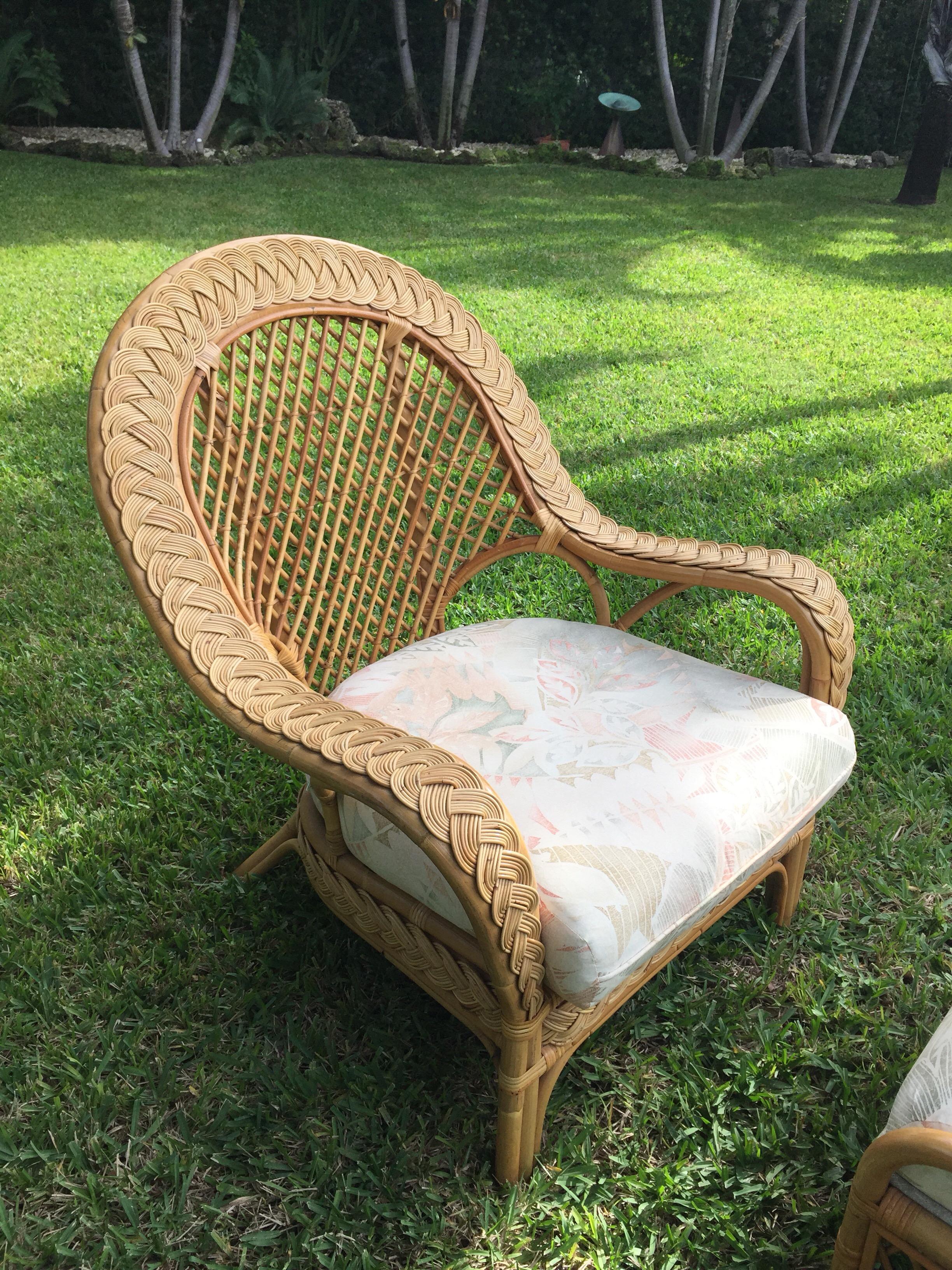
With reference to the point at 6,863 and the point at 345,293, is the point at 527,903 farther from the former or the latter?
the point at 6,863

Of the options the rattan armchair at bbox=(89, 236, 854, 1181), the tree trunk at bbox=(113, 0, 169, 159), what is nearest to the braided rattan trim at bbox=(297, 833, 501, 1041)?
the rattan armchair at bbox=(89, 236, 854, 1181)

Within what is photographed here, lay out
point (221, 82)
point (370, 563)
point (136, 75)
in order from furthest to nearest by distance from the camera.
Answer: point (221, 82) < point (136, 75) < point (370, 563)

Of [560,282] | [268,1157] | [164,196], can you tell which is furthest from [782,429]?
[164,196]

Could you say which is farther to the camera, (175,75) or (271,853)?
(175,75)

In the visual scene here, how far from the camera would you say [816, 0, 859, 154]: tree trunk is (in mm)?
10758

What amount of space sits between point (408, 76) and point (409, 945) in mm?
11489

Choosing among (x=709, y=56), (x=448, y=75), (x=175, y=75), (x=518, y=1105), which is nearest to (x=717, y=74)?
(x=709, y=56)

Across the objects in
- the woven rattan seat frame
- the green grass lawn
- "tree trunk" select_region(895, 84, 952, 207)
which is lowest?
the green grass lawn

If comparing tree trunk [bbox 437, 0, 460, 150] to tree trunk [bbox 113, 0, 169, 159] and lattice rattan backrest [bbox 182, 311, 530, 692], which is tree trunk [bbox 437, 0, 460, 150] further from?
lattice rattan backrest [bbox 182, 311, 530, 692]

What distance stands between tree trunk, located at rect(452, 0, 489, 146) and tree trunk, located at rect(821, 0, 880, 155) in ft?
14.7

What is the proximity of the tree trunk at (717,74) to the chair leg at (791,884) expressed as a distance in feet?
34.2

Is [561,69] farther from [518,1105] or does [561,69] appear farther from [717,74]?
[518,1105]

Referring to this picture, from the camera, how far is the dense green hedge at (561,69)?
1056 cm

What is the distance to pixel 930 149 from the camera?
326 inches
